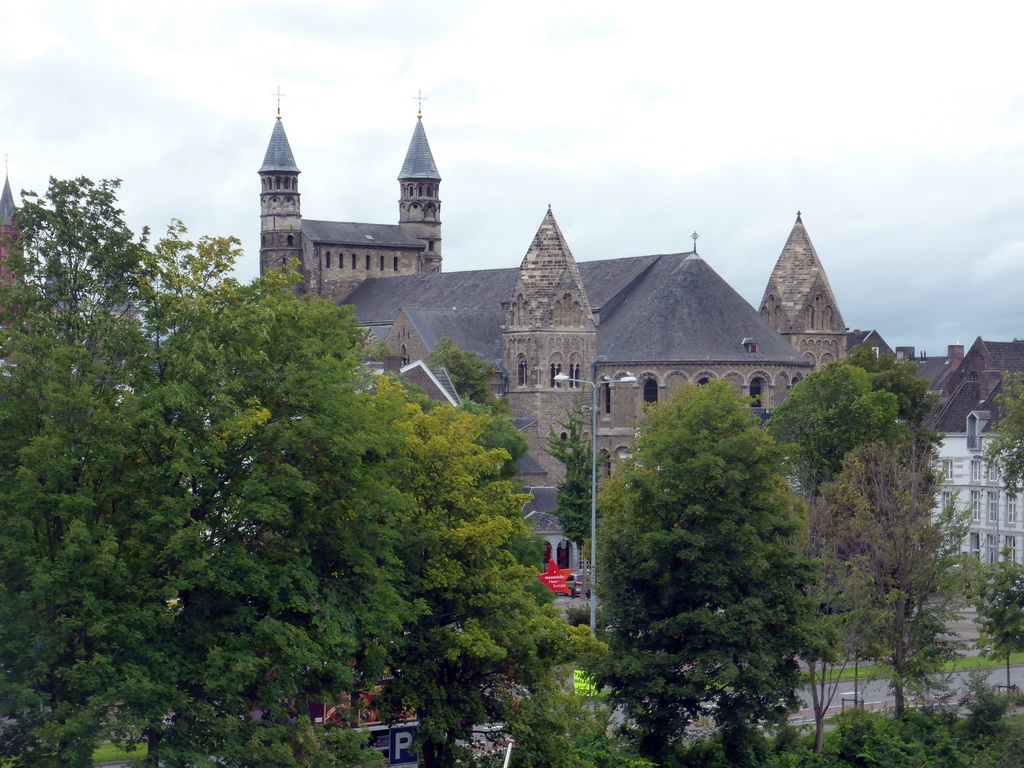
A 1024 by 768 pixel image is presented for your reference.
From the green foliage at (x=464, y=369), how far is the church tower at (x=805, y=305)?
963 inches

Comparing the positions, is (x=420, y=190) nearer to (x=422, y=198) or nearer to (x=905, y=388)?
(x=422, y=198)

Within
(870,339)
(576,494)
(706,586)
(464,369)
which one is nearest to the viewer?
(706,586)

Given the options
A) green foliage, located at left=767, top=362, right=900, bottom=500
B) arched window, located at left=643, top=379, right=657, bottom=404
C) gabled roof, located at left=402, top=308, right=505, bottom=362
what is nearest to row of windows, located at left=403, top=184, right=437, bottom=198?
gabled roof, located at left=402, top=308, right=505, bottom=362

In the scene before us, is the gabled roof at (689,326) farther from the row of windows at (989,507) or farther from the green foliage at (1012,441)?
the green foliage at (1012,441)

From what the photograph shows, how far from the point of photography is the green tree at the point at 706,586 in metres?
36.2

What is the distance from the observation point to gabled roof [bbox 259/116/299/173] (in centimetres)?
13650

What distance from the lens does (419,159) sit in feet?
477

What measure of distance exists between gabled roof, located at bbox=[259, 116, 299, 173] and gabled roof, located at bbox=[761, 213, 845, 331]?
47.2 meters

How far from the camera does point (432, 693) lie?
32406 millimetres

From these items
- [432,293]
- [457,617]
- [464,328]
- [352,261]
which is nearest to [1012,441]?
[457,617]

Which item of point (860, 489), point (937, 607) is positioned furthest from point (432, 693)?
point (860, 489)

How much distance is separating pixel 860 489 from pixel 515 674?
70.5ft

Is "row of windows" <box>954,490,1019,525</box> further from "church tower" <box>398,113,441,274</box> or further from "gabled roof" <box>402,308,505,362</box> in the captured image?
"church tower" <box>398,113,441,274</box>

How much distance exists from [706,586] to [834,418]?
114 ft
